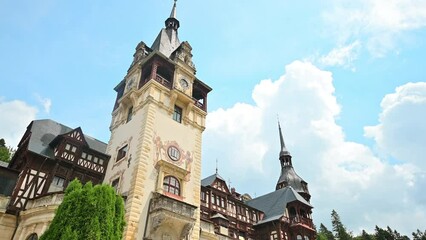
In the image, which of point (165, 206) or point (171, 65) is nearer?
point (165, 206)

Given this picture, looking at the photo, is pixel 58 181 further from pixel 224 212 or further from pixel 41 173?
pixel 224 212

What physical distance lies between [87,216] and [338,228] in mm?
74085

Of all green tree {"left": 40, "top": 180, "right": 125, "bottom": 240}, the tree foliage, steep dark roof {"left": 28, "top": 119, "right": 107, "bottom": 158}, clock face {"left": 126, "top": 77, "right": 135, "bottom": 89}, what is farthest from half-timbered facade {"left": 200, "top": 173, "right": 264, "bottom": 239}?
the tree foliage

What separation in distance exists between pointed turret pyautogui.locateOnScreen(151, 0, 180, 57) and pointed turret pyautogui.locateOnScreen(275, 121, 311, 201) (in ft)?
95.4

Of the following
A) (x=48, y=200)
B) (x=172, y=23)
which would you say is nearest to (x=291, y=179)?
(x=172, y=23)

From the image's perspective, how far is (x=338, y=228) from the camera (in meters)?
74.6

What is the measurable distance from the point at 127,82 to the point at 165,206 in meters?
15.0

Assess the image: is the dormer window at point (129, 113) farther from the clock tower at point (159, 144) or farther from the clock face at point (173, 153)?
the clock face at point (173, 153)

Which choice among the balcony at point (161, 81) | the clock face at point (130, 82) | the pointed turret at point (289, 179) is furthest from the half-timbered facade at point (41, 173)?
the pointed turret at point (289, 179)

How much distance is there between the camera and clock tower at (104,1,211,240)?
20.8 m

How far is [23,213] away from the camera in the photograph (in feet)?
64.6

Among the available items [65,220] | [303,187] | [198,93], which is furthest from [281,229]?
[65,220]

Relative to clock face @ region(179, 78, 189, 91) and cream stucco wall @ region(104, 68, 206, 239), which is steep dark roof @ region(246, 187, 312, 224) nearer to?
cream stucco wall @ region(104, 68, 206, 239)

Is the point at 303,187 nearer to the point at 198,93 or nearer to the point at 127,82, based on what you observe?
the point at 198,93
